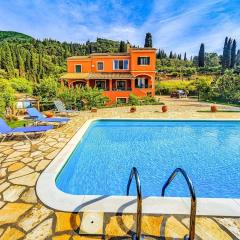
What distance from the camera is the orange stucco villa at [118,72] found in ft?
83.6

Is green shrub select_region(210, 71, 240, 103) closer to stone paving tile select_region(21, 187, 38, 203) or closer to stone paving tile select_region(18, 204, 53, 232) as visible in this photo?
stone paving tile select_region(21, 187, 38, 203)

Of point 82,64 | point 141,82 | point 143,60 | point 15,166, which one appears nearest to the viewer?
point 15,166

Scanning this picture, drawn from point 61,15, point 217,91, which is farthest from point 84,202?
point 217,91

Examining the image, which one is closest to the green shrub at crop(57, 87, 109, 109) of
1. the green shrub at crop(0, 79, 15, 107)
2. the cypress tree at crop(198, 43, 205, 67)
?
the green shrub at crop(0, 79, 15, 107)

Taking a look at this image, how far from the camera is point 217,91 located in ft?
80.1

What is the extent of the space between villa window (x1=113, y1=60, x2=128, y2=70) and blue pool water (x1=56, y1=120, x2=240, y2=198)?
16.9 metres

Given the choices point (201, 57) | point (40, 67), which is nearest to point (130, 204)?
point (40, 67)

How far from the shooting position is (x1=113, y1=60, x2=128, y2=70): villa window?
1062 inches

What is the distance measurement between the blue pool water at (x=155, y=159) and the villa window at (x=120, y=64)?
16.9 meters

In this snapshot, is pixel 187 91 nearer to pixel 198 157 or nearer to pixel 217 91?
pixel 217 91

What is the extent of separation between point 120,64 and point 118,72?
1106 millimetres

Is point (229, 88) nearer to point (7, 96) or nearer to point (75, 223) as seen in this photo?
point (7, 96)

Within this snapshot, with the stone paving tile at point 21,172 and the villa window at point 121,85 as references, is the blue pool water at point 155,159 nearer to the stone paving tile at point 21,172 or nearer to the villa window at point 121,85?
the stone paving tile at point 21,172

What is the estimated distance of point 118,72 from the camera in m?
27.3
